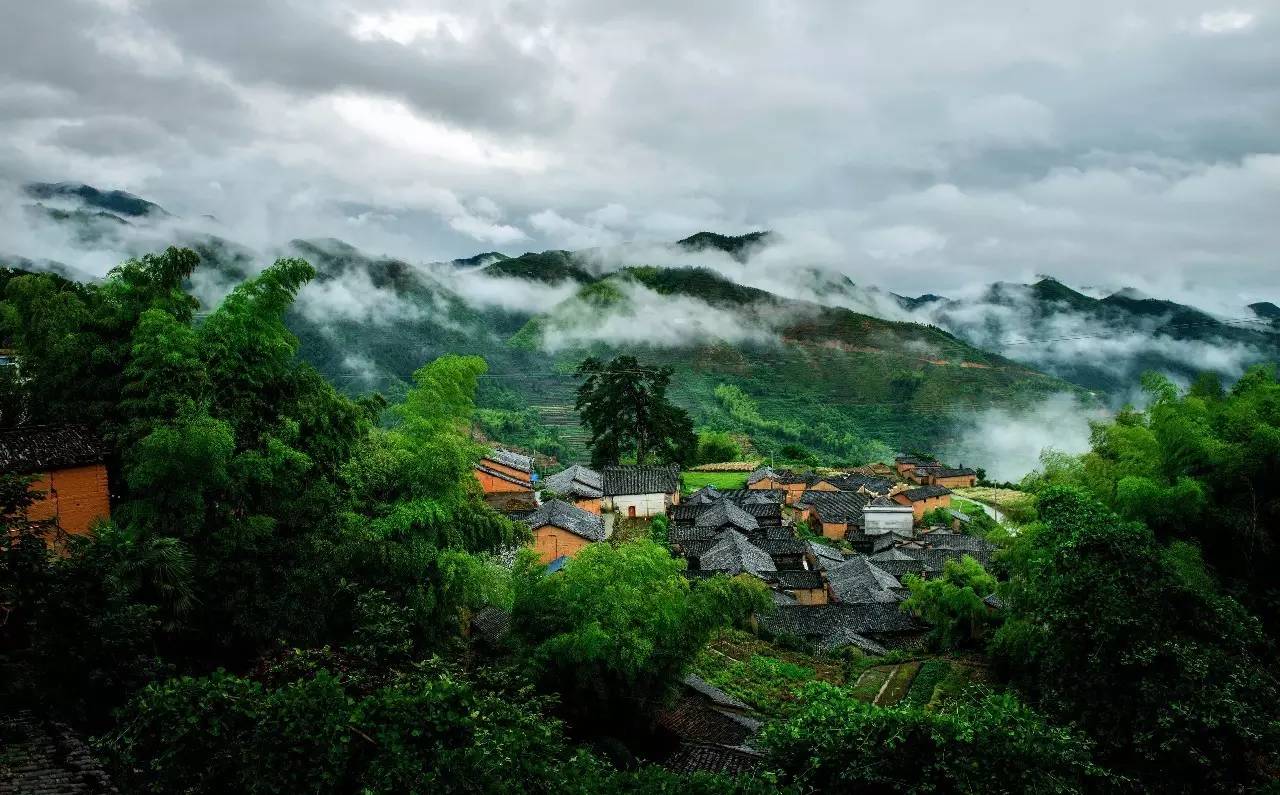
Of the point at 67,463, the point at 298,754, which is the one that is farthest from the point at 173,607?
the point at 298,754

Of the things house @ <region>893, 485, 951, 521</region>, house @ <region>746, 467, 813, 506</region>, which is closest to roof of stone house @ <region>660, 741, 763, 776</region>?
house @ <region>746, 467, 813, 506</region>

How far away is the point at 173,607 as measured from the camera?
11.4 m

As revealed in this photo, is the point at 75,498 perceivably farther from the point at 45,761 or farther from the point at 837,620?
the point at 837,620

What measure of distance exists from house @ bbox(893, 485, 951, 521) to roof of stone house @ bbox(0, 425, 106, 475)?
4419cm

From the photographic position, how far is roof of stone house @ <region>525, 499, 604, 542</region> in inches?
1154

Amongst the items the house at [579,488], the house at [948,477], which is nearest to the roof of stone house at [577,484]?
the house at [579,488]

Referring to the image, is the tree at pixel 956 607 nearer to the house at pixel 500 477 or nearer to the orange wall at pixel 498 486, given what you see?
the orange wall at pixel 498 486

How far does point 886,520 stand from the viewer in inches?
1727

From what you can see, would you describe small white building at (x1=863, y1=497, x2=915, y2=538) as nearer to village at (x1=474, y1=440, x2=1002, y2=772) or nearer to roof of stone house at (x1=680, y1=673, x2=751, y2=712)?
village at (x1=474, y1=440, x2=1002, y2=772)

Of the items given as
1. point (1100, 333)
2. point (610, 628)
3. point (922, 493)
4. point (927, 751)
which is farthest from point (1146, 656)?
point (1100, 333)

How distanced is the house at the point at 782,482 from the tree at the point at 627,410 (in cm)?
647

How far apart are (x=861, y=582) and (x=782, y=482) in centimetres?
2030

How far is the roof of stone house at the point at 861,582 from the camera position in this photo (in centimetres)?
3033

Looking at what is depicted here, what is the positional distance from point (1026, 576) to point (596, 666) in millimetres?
10297
